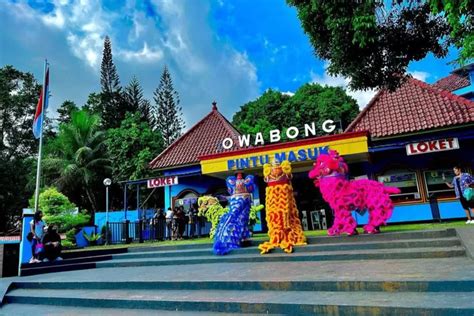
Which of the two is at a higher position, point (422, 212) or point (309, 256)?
point (422, 212)

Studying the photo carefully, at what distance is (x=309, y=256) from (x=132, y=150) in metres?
16.7

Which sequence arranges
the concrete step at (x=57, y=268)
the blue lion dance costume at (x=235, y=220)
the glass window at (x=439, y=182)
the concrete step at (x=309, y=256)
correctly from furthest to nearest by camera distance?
the glass window at (x=439, y=182)
the concrete step at (x=57, y=268)
the blue lion dance costume at (x=235, y=220)
the concrete step at (x=309, y=256)

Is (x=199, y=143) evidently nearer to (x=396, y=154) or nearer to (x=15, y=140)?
(x=396, y=154)

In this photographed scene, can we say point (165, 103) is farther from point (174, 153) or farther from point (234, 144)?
point (234, 144)

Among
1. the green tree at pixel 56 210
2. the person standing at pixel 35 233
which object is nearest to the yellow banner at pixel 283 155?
the person standing at pixel 35 233

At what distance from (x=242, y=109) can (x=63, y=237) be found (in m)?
18.7

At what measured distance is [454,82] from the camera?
82.7 ft

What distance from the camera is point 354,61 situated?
7.12 metres

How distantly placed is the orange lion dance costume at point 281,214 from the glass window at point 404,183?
20.6ft

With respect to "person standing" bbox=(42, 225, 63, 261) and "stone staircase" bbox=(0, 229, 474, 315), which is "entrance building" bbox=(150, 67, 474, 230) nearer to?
"stone staircase" bbox=(0, 229, 474, 315)

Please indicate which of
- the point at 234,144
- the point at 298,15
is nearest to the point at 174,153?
the point at 234,144

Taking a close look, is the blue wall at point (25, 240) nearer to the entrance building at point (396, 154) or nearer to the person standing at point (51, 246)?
the person standing at point (51, 246)

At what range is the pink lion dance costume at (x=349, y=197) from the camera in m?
7.73

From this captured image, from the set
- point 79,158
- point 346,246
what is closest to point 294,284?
point 346,246
